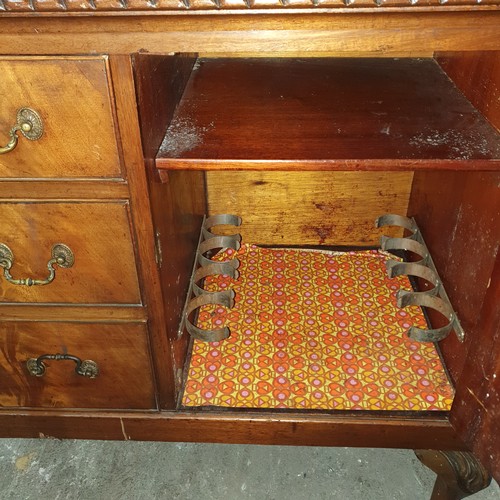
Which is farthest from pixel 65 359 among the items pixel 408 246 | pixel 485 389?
pixel 408 246

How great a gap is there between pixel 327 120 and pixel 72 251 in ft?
1.44

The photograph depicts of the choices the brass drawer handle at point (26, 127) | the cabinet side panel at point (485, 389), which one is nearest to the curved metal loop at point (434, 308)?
the cabinet side panel at point (485, 389)

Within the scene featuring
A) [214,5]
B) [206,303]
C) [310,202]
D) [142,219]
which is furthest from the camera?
[310,202]

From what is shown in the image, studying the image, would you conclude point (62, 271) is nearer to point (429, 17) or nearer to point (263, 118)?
point (263, 118)

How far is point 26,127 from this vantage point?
2.09ft

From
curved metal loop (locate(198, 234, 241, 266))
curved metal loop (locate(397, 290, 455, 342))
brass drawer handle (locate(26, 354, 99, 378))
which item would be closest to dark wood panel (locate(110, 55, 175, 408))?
brass drawer handle (locate(26, 354, 99, 378))

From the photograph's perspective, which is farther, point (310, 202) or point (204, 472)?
point (310, 202)

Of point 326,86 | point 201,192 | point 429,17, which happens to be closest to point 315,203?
point 201,192

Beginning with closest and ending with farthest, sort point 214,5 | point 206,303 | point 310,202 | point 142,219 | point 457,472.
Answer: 1. point 214,5
2. point 142,219
3. point 457,472
4. point 206,303
5. point 310,202

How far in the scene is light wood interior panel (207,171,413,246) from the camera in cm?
129

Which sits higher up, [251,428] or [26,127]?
[26,127]

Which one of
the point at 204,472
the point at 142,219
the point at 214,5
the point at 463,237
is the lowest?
the point at 204,472

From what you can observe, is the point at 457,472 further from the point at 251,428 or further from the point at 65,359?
the point at 65,359

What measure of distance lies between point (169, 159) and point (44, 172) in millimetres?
165
